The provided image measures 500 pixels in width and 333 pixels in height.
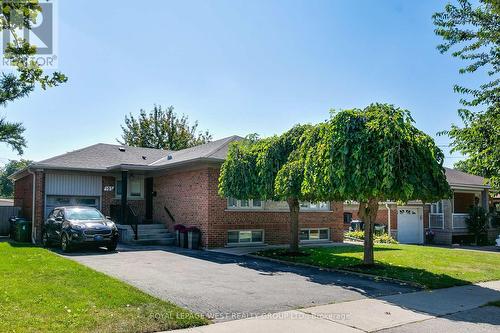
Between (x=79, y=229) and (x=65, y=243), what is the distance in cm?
87

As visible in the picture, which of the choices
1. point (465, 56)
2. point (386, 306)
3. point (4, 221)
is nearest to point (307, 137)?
point (465, 56)

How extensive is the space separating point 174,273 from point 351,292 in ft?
14.6

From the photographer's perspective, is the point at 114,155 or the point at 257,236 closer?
the point at 257,236

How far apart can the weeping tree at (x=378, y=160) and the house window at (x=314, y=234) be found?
29.4 ft

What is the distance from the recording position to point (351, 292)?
936 centimetres

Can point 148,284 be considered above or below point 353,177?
below

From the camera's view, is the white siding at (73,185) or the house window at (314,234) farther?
the house window at (314,234)

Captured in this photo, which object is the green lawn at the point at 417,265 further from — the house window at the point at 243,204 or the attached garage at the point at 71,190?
the attached garage at the point at 71,190

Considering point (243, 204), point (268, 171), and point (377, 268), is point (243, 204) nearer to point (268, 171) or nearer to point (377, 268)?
point (268, 171)

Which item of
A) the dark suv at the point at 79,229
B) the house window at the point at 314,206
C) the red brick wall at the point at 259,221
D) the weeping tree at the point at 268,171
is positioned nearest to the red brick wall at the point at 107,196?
the dark suv at the point at 79,229

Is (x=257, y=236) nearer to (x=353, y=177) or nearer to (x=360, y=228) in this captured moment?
(x=353, y=177)

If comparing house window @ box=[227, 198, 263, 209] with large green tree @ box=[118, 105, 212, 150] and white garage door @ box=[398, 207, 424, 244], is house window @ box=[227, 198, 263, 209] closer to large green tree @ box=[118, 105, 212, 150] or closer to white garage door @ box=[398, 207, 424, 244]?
white garage door @ box=[398, 207, 424, 244]

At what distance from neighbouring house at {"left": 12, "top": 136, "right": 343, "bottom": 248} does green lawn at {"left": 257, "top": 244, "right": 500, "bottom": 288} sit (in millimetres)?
2606

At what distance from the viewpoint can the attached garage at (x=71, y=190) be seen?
20.0 metres
